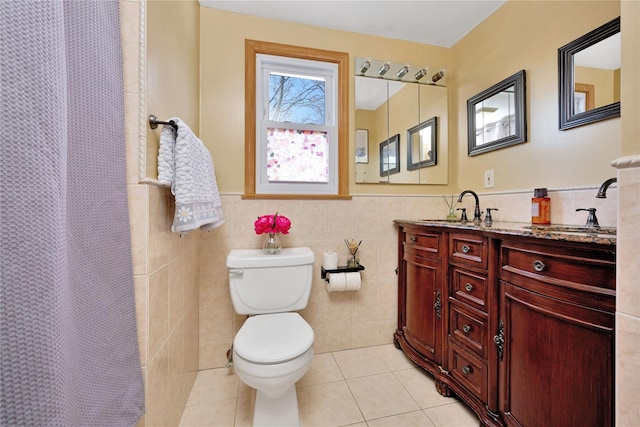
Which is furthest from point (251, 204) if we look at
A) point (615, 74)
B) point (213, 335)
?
point (615, 74)

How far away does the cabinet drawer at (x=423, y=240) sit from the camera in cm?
147

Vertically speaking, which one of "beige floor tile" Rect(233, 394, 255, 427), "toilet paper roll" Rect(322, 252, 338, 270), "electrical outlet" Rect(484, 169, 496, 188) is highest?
"electrical outlet" Rect(484, 169, 496, 188)

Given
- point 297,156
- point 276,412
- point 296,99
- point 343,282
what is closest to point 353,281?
point 343,282

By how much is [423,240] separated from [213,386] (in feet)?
4.97

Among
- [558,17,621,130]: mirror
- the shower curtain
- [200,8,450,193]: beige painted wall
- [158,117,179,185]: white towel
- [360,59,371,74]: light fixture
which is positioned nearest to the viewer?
the shower curtain

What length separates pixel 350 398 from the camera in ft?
4.60

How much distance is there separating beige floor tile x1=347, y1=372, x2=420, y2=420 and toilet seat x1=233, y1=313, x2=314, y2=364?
0.52 meters

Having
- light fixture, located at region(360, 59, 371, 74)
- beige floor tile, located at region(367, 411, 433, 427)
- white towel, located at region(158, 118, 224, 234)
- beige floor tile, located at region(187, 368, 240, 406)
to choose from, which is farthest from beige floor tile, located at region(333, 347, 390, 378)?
light fixture, located at region(360, 59, 371, 74)

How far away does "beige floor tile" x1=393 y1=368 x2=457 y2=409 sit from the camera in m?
1.37

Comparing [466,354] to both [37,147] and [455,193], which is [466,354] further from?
[37,147]

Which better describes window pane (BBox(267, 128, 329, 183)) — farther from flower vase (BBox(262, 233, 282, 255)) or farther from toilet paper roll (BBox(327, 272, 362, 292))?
toilet paper roll (BBox(327, 272, 362, 292))

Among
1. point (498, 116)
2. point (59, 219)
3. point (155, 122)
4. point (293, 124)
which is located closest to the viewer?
point (59, 219)

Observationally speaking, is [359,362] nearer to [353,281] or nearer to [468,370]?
[353,281]

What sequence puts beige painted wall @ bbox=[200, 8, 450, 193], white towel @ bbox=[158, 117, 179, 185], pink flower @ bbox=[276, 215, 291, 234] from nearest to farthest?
white towel @ bbox=[158, 117, 179, 185], pink flower @ bbox=[276, 215, 291, 234], beige painted wall @ bbox=[200, 8, 450, 193]
